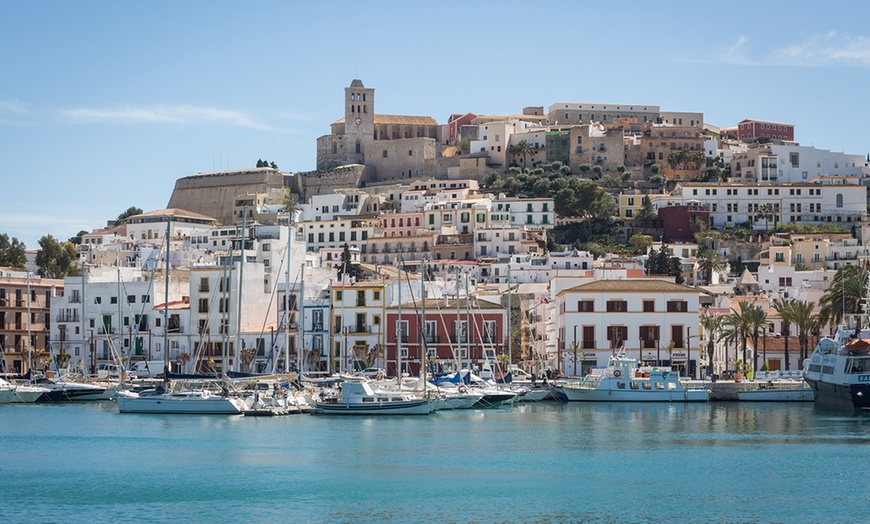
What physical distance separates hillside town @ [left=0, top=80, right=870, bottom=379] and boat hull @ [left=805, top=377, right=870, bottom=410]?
7.87m

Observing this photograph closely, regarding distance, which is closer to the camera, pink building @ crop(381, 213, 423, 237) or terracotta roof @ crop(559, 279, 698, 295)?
terracotta roof @ crop(559, 279, 698, 295)

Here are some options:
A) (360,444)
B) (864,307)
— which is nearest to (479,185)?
(864,307)

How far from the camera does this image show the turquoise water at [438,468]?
108ft

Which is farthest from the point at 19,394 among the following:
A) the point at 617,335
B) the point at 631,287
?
the point at 631,287

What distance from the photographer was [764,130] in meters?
166

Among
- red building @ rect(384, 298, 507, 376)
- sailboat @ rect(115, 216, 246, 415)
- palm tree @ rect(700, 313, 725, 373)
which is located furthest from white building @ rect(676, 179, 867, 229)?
sailboat @ rect(115, 216, 246, 415)

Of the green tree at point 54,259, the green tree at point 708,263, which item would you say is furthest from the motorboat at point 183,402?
the green tree at point 708,263

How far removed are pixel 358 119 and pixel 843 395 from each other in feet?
347

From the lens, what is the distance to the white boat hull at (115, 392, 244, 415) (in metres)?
56.0

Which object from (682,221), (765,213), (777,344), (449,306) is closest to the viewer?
(449,306)

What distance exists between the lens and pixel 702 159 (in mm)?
143250

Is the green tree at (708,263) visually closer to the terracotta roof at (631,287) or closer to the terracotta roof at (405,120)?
the terracotta roof at (631,287)

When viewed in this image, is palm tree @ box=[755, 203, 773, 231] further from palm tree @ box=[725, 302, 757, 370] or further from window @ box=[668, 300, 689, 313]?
window @ box=[668, 300, 689, 313]

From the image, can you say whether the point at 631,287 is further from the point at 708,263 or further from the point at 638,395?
the point at 708,263
